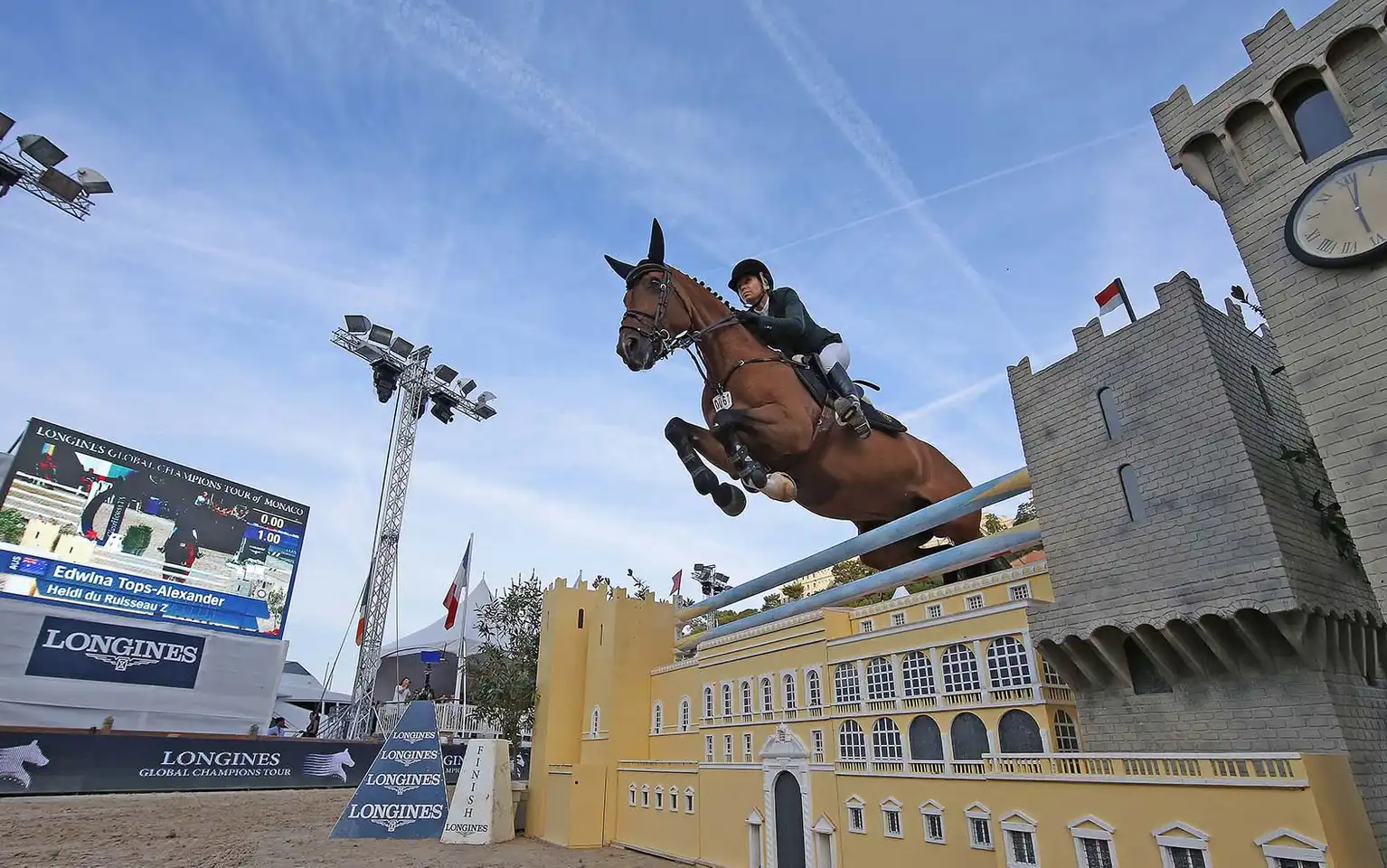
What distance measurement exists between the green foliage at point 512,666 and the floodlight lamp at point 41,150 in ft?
78.6

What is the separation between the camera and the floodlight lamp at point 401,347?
39.6 m

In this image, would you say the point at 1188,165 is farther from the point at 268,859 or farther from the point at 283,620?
the point at 283,620

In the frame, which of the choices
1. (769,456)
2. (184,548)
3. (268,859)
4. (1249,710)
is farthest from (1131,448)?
(184,548)

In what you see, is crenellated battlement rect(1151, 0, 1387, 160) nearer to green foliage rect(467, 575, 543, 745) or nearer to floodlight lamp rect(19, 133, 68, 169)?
green foliage rect(467, 575, 543, 745)

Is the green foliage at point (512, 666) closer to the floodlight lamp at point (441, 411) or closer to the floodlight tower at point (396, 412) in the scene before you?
the floodlight tower at point (396, 412)

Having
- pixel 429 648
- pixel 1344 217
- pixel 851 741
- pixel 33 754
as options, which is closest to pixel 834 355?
pixel 1344 217

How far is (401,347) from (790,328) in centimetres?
3691

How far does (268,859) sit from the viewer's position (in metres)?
16.9

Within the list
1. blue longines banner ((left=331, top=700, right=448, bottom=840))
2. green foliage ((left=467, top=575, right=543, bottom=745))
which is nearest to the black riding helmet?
blue longines banner ((left=331, top=700, right=448, bottom=840))

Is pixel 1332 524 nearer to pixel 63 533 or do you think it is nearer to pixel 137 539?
pixel 137 539

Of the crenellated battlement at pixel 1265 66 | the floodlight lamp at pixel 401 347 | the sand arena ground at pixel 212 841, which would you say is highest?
the floodlight lamp at pixel 401 347

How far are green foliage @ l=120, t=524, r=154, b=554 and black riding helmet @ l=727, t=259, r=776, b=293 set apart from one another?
34399mm

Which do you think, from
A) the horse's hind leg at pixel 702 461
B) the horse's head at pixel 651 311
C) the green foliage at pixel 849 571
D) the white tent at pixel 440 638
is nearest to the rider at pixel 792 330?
the horse's head at pixel 651 311

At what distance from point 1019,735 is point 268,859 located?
17.6 metres
